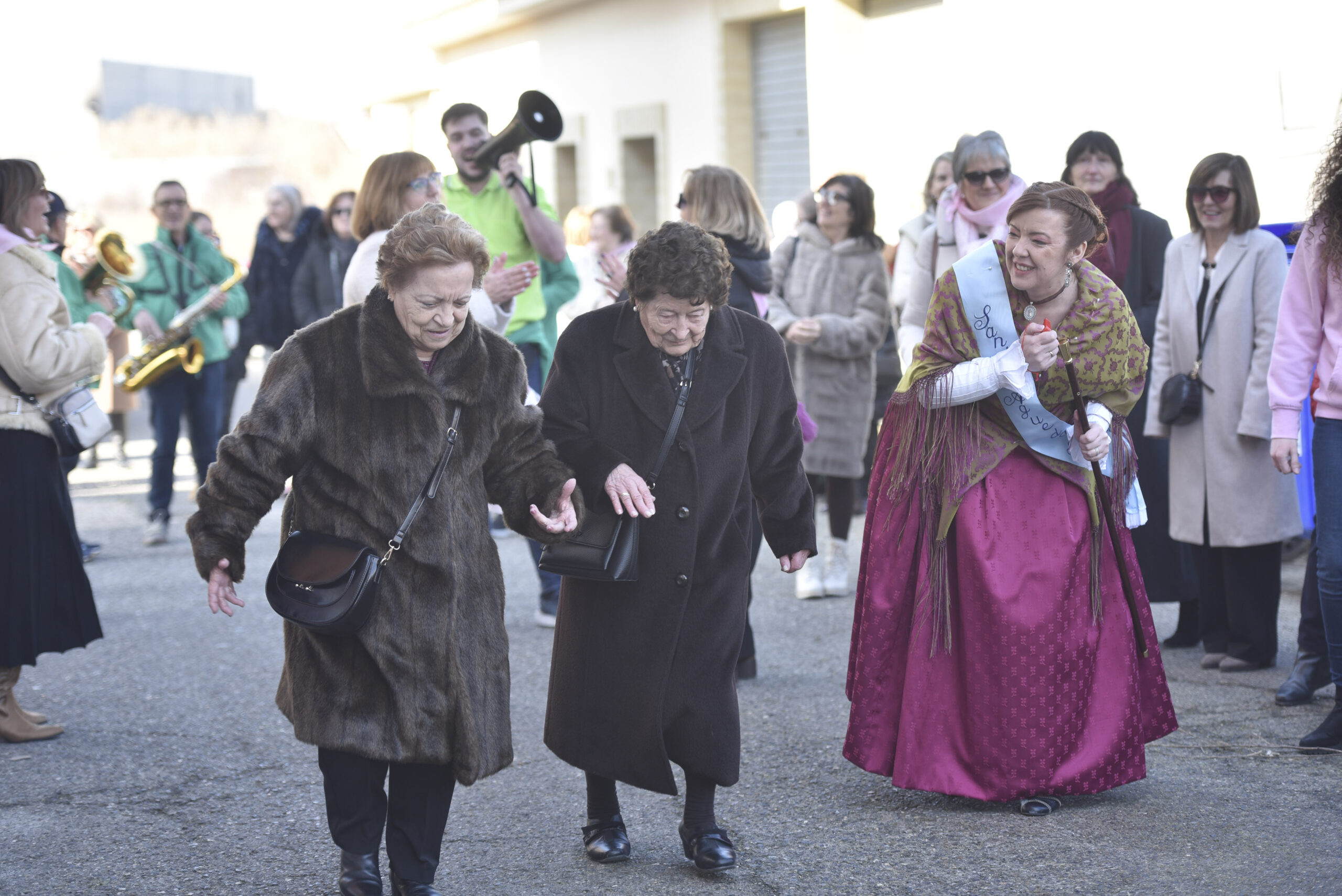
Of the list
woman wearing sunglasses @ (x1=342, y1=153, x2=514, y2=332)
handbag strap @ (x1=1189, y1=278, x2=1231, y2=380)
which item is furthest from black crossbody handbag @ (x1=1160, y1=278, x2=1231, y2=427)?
woman wearing sunglasses @ (x1=342, y1=153, x2=514, y2=332)

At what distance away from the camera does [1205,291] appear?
5.97 metres

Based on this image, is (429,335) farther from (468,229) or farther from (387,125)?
(387,125)

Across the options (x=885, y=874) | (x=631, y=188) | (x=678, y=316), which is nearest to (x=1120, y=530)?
(x=885, y=874)

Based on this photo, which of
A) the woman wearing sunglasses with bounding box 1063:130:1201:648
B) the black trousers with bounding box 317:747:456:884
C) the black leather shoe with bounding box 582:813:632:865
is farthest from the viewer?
the woman wearing sunglasses with bounding box 1063:130:1201:648

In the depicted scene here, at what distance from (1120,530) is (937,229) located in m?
2.29

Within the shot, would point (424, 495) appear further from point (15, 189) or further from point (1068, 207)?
point (15, 189)

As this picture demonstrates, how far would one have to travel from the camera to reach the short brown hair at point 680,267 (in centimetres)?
375

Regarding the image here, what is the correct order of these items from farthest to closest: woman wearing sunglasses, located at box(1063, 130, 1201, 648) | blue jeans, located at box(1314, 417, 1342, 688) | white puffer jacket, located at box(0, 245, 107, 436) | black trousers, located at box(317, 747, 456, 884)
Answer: woman wearing sunglasses, located at box(1063, 130, 1201, 648)
white puffer jacket, located at box(0, 245, 107, 436)
blue jeans, located at box(1314, 417, 1342, 688)
black trousers, located at box(317, 747, 456, 884)

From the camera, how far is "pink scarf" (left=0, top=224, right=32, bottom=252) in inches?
202

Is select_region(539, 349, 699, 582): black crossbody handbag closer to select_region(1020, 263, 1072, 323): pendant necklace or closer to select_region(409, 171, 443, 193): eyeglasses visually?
select_region(1020, 263, 1072, 323): pendant necklace

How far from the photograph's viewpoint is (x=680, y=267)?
3.75 m

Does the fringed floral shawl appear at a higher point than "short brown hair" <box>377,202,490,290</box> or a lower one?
lower

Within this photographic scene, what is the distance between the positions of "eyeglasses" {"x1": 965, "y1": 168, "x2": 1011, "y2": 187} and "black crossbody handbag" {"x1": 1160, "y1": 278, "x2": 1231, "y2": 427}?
999 mm

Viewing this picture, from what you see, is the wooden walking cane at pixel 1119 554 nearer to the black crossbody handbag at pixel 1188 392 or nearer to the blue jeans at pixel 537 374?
the black crossbody handbag at pixel 1188 392
